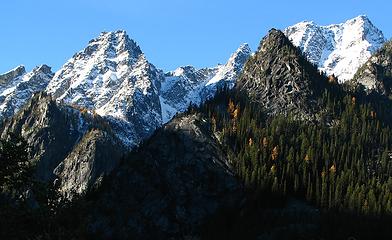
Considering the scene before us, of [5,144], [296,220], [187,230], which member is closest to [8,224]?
[5,144]

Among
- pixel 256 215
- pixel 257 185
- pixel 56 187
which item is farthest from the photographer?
pixel 257 185

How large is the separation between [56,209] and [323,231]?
137m

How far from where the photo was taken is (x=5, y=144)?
31.4 meters

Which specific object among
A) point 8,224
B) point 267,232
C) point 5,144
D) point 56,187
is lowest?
point 8,224

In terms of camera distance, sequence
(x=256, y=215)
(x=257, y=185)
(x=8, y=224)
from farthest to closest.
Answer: (x=257, y=185), (x=256, y=215), (x=8, y=224)

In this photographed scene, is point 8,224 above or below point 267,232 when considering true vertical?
below

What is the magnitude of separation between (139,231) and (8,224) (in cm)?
17625

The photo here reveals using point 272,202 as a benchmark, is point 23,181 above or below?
below

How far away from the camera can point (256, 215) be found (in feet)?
611

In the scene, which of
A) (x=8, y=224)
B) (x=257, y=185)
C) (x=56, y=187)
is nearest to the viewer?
(x=8, y=224)

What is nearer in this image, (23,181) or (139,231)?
(23,181)

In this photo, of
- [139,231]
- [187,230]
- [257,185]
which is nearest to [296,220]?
[257,185]

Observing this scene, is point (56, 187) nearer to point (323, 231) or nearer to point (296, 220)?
point (323, 231)

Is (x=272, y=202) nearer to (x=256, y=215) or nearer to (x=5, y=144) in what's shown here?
(x=256, y=215)
